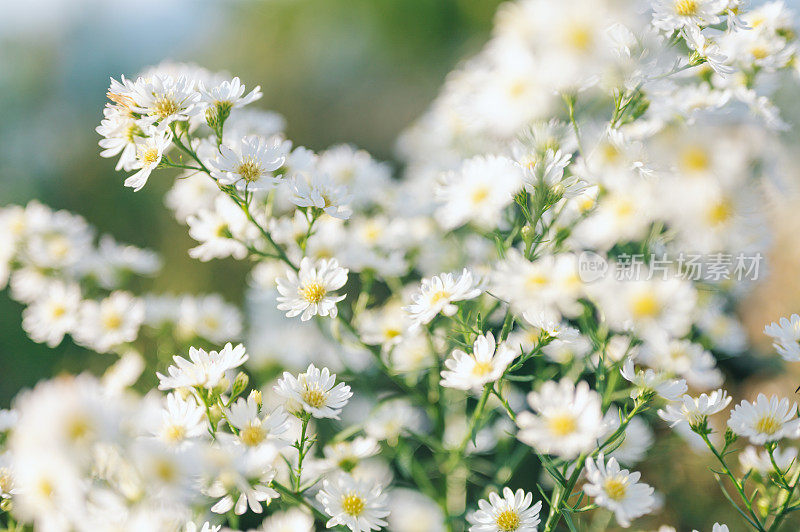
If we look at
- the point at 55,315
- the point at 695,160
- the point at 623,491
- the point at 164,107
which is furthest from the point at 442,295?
the point at 695,160

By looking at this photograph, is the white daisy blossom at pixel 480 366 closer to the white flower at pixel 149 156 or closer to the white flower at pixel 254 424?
the white flower at pixel 254 424

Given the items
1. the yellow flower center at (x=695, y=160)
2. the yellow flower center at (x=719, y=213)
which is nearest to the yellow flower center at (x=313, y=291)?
the yellow flower center at (x=719, y=213)

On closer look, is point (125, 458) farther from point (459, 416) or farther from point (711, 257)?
point (711, 257)

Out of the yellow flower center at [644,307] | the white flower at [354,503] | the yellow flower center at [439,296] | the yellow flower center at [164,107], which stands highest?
the yellow flower center at [164,107]

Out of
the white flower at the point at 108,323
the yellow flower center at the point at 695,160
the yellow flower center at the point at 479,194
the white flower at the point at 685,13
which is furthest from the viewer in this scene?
the yellow flower center at the point at 695,160

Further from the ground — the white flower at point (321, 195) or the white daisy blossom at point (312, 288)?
the white flower at point (321, 195)

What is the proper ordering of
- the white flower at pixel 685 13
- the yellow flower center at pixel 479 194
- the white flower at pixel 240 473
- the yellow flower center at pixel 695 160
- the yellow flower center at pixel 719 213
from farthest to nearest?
1. the yellow flower center at pixel 695 160
2. the yellow flower center at pixel 719 213
3. the yellow flower center at pixel 479 194
4. the white flower at pixel 685 13
5. the white flower at pixel 240 473

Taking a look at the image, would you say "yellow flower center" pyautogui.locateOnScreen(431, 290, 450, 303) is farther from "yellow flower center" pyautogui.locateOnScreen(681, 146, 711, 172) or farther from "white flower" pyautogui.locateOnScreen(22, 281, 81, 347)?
"yellow flower center" pyautogui.locateOnScreen(681, 146, 711, 172)

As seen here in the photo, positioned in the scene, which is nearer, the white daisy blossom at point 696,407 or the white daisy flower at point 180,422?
the white daisy flower at point 180,422
